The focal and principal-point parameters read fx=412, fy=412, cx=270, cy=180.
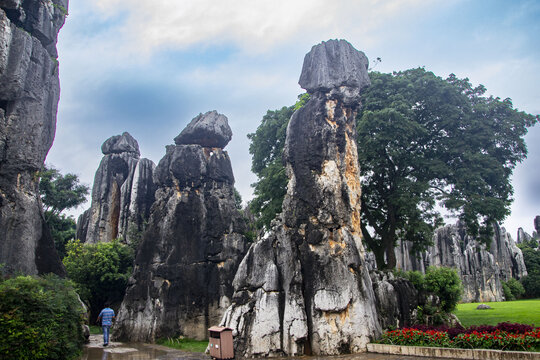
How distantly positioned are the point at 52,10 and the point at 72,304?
54.3 feet

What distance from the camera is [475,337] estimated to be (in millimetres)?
11070

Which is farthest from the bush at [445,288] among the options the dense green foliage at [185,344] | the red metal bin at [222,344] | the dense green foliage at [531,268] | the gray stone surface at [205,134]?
the dense green foliage at [531,268]

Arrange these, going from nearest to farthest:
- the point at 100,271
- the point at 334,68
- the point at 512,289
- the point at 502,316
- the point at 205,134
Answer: the point at 334,68
the point at 502,316
the point at 205,134
the point at 100,271
the point at 512,289

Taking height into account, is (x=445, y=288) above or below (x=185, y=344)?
above

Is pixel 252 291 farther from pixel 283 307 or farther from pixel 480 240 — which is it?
pixel 480 240

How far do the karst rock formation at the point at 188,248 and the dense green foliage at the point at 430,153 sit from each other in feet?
26.2

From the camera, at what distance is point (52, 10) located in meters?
21.3

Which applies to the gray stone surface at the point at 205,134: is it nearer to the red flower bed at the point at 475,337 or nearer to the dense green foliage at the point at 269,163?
the dense green foliage at the point at 269,163

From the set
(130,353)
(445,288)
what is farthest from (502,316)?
(130,353)

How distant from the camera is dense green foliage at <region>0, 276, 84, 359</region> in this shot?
29.5ft

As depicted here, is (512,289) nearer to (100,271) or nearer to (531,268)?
(531,268)

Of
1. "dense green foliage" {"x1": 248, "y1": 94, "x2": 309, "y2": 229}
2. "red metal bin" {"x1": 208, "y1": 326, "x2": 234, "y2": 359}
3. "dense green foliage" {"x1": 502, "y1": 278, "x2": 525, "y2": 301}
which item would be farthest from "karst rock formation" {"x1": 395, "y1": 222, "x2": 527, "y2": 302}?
"red metal bin" {"x1": 208, "y1": 326, "x2": 234, "y2": 359}

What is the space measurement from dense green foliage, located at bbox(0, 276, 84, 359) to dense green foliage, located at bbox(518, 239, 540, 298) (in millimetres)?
56237

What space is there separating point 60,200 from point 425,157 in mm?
30332
